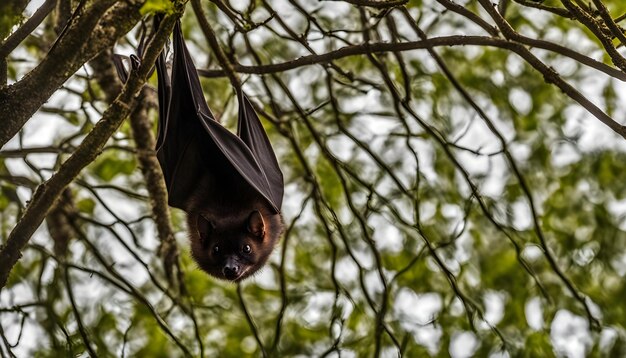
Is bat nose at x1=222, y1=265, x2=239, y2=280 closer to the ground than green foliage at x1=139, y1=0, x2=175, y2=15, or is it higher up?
higher up

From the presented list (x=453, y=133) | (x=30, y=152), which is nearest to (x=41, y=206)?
(x=30, y=152)

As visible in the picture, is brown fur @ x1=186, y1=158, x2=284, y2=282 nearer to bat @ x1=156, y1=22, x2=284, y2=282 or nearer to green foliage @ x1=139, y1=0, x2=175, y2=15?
bat @ x1=156, y1=22, x2=284, y2=282

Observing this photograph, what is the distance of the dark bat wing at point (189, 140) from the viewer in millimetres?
6359

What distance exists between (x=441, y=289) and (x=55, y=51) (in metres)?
6.01

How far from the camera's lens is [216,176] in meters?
7.02

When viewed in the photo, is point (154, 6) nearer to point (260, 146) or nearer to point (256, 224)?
point (260, 146)

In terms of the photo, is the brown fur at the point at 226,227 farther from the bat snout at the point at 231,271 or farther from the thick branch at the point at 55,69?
the thick branch at the point at 55,69

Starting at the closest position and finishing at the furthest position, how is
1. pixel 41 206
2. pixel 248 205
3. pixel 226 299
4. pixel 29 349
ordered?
1. pixel 41 206
2. pixel 248 205
3. pixel 29 349
4. pixel 226 299

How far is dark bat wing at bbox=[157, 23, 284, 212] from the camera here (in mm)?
6359

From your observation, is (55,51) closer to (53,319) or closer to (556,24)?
(53,319)

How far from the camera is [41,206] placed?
5.21 meters

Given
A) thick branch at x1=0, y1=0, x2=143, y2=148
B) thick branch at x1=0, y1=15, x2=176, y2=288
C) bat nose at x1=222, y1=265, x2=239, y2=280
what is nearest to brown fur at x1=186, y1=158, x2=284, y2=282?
bat nose at x1=222, y1=265, x2=239, y2=280

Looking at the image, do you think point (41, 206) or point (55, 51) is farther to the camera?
point (41, 206)

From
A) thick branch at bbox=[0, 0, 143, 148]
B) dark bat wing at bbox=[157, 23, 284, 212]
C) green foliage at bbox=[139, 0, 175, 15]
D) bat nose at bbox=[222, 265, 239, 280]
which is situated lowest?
green foliage at bbox=[139, 0, 175, 15]
